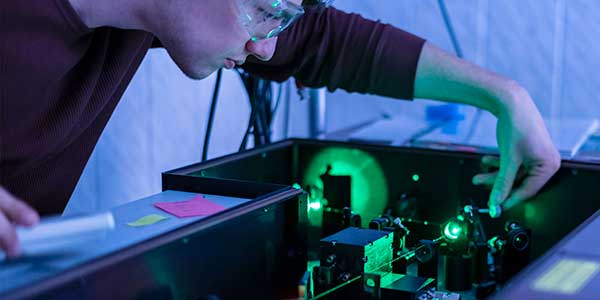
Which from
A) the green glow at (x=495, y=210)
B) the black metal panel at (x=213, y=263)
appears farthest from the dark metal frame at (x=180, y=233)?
the green glow at (x=495, y=210)

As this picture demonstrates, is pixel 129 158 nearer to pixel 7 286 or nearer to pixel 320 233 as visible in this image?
pixel 320 233

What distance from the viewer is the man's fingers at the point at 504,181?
1100 mm

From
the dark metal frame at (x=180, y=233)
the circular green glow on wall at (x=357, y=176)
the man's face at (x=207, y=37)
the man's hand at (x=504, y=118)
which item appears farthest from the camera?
the circular green glow on wall at (x=357, y=176)

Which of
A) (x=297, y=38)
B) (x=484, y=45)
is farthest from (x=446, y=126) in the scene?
(x=484, y=45)

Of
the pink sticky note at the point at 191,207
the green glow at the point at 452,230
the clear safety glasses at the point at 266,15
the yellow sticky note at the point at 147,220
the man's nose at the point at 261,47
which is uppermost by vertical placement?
the clear safety glasses at the point at 266,15

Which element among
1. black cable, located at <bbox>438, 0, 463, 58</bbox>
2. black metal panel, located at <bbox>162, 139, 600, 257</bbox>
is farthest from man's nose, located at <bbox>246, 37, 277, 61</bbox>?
black cable, located at <bbox>438, 0, 463, 58</bbox>

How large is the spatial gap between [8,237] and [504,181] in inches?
31.4

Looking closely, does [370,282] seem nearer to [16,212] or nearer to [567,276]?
[567,276]

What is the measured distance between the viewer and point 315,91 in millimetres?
2111

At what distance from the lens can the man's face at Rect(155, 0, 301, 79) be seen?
891 mm

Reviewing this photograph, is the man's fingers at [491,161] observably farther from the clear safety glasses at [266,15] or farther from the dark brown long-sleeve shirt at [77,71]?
the clear safety glasses at [266,15]

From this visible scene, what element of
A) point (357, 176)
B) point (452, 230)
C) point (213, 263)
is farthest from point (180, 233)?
point (357, 176)

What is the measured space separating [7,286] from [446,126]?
49.5 inches

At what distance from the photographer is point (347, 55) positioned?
50.9 inches
